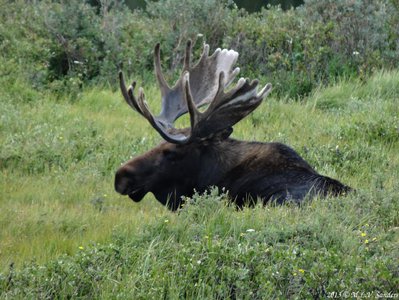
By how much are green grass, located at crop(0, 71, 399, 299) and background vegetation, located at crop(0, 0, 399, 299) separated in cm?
1

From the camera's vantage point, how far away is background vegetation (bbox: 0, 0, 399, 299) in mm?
5039

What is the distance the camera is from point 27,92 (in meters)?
11.9

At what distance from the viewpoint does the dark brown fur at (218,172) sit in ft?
24.1

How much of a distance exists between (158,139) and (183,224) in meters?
3.78

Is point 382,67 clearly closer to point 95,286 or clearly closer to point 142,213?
point 142,213

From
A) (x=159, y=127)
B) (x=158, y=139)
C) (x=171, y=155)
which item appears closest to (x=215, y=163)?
(x=171, y=155)

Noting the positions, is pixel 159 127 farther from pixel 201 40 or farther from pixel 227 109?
pixel 201 40

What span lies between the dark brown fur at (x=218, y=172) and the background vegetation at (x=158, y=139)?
0.82ft

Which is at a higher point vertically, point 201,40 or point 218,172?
point 201,40

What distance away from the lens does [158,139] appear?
9.79 m

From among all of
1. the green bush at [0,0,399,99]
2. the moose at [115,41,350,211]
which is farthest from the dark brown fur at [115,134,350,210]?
the green bush at [0,0,399,99]

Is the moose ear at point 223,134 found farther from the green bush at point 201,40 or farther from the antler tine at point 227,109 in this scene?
the green bush at point 201,40

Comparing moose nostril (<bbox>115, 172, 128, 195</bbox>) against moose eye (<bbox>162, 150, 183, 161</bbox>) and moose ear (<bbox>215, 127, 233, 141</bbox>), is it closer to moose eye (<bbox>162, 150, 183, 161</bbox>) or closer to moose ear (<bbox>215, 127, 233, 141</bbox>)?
moose eye (<bbox>162, 150, 183, 161</bbox>)

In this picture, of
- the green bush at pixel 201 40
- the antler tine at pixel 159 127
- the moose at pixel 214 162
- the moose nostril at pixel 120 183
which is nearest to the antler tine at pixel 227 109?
the moose at pixel 214 162
